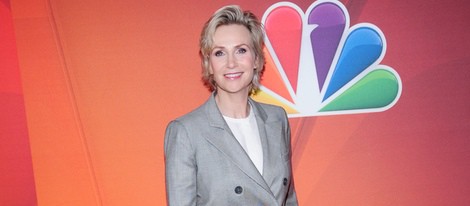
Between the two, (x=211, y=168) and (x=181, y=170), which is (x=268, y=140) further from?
(x=181, y=170)

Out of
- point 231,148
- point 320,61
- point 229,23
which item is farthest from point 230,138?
point 320,61

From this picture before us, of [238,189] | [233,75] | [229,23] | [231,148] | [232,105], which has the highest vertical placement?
[229,23]

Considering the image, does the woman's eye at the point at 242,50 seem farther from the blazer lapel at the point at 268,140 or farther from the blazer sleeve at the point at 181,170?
the blazer sleeve at the point at 181,170

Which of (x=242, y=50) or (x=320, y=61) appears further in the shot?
(x=320, y=61)

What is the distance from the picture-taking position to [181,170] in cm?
167

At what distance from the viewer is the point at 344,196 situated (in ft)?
8.87

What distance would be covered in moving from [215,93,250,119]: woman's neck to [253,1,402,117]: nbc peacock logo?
27.0 inches

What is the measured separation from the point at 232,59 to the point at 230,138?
0.31m

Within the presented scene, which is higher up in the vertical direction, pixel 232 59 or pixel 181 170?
pixel 232 59

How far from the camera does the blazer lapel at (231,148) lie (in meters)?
1.73

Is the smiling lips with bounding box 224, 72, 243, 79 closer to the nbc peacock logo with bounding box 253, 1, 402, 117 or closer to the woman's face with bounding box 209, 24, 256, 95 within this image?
the woman's face with bounding box 209, 24, 256, 95

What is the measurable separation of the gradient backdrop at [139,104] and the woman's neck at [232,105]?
653 millimetres

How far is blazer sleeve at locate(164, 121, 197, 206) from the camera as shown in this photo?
5.46 ft

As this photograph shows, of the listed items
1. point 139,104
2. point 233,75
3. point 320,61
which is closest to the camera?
point 233,75
